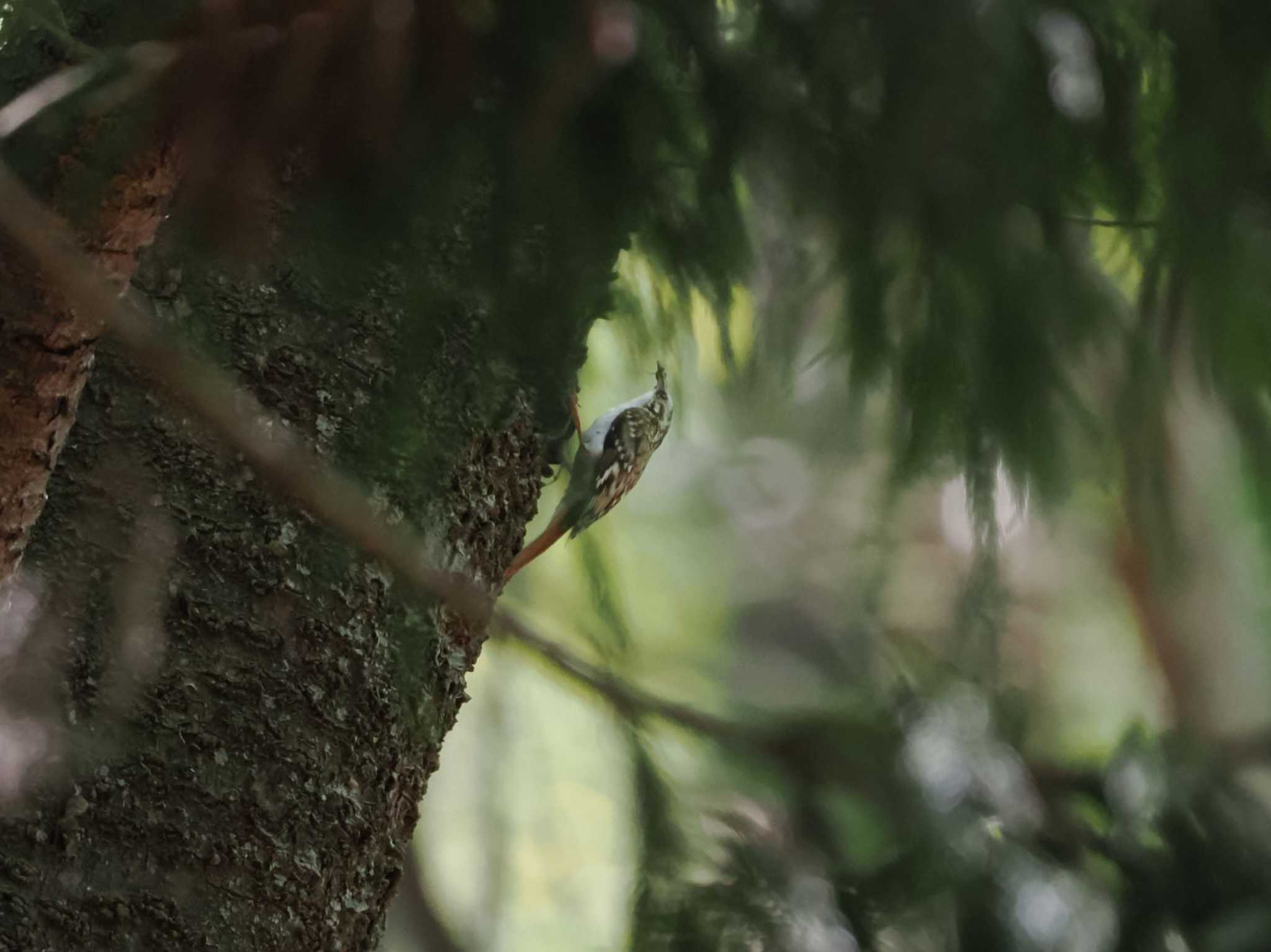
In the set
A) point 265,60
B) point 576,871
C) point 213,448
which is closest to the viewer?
point 265,60

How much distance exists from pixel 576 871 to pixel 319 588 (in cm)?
406

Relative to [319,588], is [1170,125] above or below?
above

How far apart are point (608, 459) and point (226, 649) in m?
1.41

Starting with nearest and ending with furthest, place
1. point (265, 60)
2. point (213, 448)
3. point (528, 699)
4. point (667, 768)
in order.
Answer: point (265, 60), point (213, 448), point (667, 768), point (528, 699)

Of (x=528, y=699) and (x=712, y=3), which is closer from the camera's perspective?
(x=712, y=3)

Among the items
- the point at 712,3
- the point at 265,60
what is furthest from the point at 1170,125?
the point at 265,60

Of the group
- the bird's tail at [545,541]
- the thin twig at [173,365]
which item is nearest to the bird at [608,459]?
the bird's tail at [545,541]

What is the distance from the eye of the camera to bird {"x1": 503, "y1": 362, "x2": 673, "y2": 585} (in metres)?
2.32

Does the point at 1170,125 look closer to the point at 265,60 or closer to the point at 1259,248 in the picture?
the point at 1259,248

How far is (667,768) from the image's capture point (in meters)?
2.14

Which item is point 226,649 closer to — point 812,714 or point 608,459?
point 812,714

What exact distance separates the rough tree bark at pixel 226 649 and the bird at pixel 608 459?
0.88 meters

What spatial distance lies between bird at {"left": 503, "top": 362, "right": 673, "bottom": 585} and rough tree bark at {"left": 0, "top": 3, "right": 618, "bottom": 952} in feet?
2.87

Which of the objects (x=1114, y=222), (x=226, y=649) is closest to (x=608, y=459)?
(x=226, y=649)
